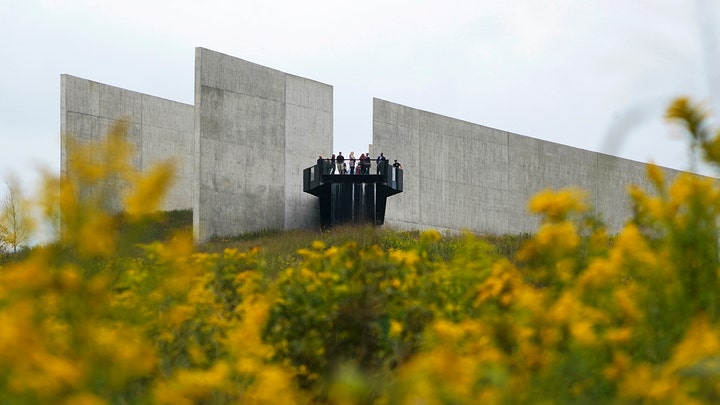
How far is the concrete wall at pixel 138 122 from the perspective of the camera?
30.0 m

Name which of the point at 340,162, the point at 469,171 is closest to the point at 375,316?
the point at 340,162

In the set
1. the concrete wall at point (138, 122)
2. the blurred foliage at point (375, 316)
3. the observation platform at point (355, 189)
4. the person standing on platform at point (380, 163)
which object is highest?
the concrete wall at point (138, 122)

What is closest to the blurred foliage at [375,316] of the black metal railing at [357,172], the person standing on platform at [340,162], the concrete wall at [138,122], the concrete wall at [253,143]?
the black metal railing at [357,172]

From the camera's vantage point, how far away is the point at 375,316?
4.46 metres

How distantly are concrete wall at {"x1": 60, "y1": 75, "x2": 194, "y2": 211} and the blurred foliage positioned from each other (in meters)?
24.7

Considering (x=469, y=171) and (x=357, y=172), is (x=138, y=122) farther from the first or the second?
(x=469, y=171)

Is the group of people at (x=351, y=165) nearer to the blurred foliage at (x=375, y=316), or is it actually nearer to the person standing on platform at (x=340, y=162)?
the person standing on platform at (x=340, y=162)

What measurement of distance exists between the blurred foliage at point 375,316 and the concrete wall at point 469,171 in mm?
23123

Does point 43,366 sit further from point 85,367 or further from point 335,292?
point 335,292

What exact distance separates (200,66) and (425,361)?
24338mm

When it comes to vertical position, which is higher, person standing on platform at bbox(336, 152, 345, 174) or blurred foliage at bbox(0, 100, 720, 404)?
person standing on platform at bbox(336, 152, 345, 174)

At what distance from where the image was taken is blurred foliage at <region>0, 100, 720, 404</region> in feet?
7.95

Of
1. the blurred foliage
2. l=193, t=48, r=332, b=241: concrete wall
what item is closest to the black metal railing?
l=193, t=48, r=332, b=241: concrete wall

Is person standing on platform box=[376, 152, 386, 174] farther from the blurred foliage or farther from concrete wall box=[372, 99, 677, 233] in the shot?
the blurred foliage
